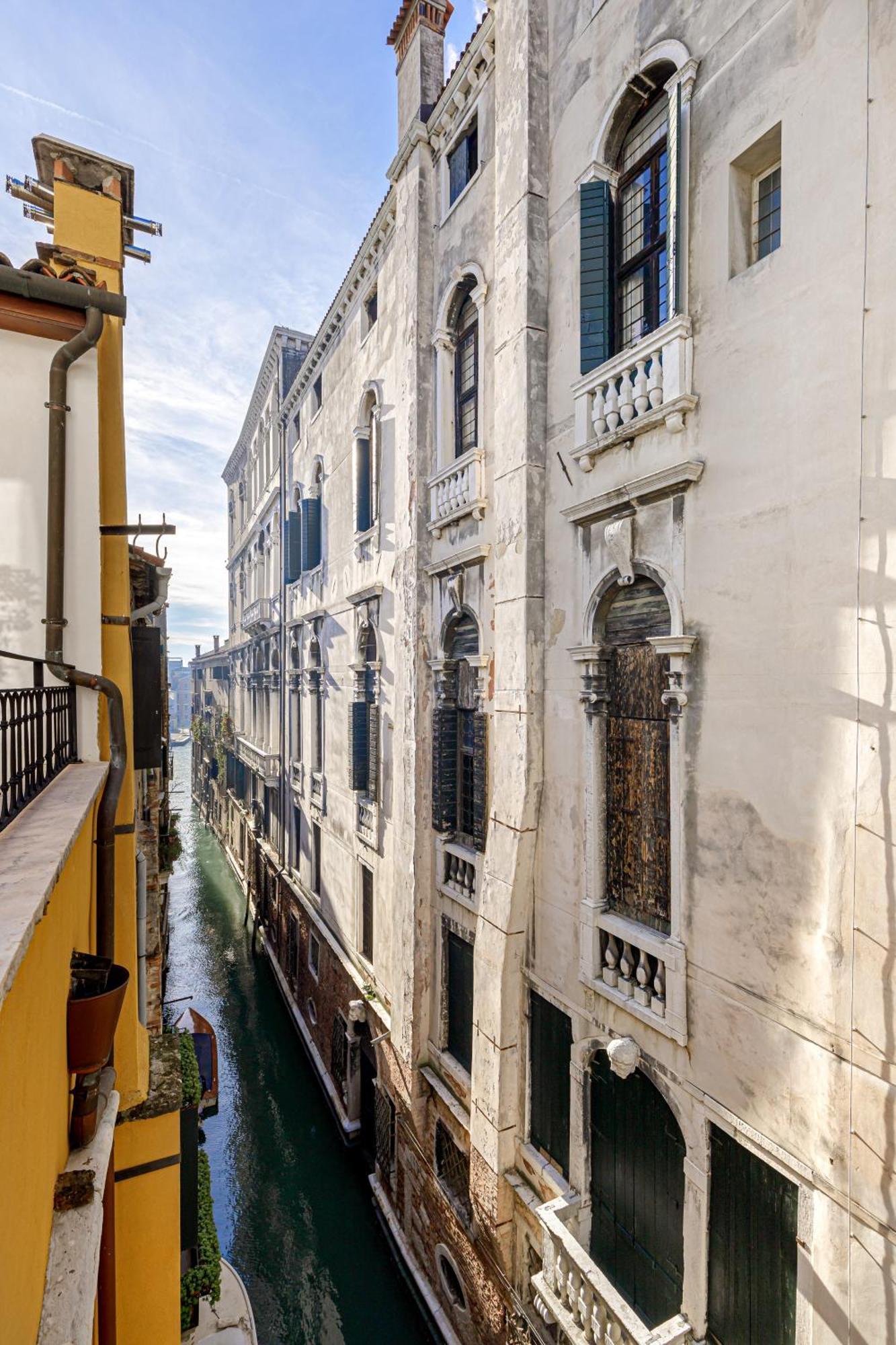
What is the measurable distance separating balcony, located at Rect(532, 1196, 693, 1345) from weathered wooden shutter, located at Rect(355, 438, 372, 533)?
11.0 meters

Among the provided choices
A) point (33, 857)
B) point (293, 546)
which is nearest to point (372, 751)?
point (293, 546)

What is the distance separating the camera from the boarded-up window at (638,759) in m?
5.83

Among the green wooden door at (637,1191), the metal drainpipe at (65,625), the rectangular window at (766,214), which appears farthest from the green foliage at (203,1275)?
the rectangular window at (766,214)

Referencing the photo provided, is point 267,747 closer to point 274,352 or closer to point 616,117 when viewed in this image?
point 274,352

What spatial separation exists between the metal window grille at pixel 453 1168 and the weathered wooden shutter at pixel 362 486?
1043 cm

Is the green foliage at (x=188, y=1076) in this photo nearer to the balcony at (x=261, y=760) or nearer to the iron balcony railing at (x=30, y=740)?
the iron balcony railing at (x=30, y=740)

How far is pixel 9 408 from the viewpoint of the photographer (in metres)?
4.39

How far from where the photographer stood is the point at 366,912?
42.4 feet

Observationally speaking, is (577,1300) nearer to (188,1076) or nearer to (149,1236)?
(149,1236)

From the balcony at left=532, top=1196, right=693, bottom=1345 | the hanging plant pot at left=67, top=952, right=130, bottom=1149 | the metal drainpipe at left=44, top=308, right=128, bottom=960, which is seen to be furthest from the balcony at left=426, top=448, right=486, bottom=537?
the balcony at left=532, top=1196, right=693, bottom=1345

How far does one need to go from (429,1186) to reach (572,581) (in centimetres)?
897

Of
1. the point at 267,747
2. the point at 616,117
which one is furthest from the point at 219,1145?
the point at 616,117

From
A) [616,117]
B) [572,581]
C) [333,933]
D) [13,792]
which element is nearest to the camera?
[13,792]

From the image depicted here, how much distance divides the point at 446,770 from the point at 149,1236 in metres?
5.65
